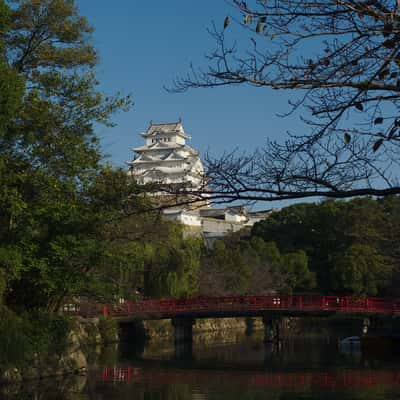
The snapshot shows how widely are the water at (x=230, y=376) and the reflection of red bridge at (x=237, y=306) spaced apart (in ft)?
4.52

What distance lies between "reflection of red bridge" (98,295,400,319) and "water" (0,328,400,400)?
4.52ft

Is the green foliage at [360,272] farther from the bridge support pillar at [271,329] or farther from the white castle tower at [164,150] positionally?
the white castle tower at [164,150]

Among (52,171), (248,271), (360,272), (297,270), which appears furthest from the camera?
(297,270)

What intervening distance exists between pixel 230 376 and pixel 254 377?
609 millimetres

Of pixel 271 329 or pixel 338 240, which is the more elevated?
pixel 338 240

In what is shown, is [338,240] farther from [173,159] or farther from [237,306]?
[173,159]

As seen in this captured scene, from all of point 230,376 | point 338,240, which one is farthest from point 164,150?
point 230,376

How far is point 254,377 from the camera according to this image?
650 inches

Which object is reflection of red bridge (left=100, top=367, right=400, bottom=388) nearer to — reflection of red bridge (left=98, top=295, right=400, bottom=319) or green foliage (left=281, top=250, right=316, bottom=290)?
reflection of red bridge (left=98, top=295, right=400, bottom=319)

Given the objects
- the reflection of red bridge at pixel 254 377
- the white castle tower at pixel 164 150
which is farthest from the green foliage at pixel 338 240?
the white castle tower at pixel 164 150

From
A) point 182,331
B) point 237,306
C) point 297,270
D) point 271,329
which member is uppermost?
point 297,270

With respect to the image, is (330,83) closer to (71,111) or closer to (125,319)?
(71,111)

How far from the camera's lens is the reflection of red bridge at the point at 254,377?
15266 mm

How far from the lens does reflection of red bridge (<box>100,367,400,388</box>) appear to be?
1527 centimetres
